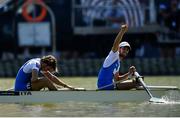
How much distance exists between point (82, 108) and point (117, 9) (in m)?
25.5

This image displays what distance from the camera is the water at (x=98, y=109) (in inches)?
622

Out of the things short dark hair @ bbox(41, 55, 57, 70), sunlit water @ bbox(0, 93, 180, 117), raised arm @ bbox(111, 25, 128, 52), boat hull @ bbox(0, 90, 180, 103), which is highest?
raised arm @ bbox(111, 25, 128, 52)

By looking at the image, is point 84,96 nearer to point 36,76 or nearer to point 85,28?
point 36,76

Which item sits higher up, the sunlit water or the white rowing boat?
the white rowing boat

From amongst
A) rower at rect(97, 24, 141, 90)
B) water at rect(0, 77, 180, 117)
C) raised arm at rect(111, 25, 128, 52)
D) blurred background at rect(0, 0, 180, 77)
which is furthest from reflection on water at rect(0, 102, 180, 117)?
blurred background at rect(0, 0, 180, 77)

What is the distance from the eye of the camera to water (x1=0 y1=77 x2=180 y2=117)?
1580cm

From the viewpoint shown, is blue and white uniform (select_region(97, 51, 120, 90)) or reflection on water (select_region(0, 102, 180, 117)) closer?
reflection on water (select_region(0, 102, 180, 117))

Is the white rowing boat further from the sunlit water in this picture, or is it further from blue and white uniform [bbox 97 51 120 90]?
blue and white uniform [bbox 97 51 120 90]

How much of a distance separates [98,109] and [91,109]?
0.52ft

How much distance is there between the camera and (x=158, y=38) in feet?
138

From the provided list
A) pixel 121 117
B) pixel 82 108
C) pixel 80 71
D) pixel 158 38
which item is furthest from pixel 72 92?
pixel 158 38

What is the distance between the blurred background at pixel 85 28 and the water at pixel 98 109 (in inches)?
875

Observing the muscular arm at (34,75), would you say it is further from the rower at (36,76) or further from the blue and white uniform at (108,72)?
the blue and white uniform at (108,72)

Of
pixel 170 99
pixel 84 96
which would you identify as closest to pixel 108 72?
pixel 84 96
